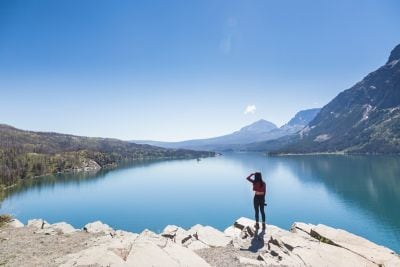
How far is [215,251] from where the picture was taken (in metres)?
26.0

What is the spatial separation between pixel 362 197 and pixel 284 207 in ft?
111

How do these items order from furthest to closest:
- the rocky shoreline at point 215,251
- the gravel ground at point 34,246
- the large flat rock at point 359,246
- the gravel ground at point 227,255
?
the gravel ground at point 34,246 < the large flat rock at point 359,246 < the gravel ground at point 227,255 < the rocky shoreline at point 215,251

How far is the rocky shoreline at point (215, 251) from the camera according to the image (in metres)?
21.8

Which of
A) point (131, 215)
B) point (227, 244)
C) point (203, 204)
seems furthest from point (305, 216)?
point (227, 244)

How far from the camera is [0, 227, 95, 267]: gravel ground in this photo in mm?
23828

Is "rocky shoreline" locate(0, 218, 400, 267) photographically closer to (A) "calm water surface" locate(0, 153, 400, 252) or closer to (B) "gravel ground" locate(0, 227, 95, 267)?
(B) "gravel ground" locate(0, 227, 95, 267)

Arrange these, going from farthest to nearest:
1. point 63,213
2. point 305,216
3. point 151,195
Answer: 1. point 151,195
2. point 63,213
3. point 305,216

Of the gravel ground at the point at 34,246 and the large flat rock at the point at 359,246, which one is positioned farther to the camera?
the gravel ground at the point at 34,246

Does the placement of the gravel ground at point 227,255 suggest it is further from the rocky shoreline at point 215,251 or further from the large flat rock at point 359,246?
the large flat rock at point 359,246

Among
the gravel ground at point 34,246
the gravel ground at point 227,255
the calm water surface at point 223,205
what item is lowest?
the calm water surface at point 223,205

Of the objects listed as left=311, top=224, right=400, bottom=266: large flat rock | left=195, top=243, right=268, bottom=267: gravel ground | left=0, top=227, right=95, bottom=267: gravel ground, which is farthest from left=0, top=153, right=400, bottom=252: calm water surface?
left=195, top=243, right=268, bottom=267: gravel ground

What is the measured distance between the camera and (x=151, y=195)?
139m

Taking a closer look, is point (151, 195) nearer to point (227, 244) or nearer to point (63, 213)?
point (63, 213)

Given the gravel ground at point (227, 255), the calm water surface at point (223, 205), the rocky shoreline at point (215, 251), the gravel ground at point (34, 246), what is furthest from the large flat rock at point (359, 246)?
the calm water surface at point (223, 205)
